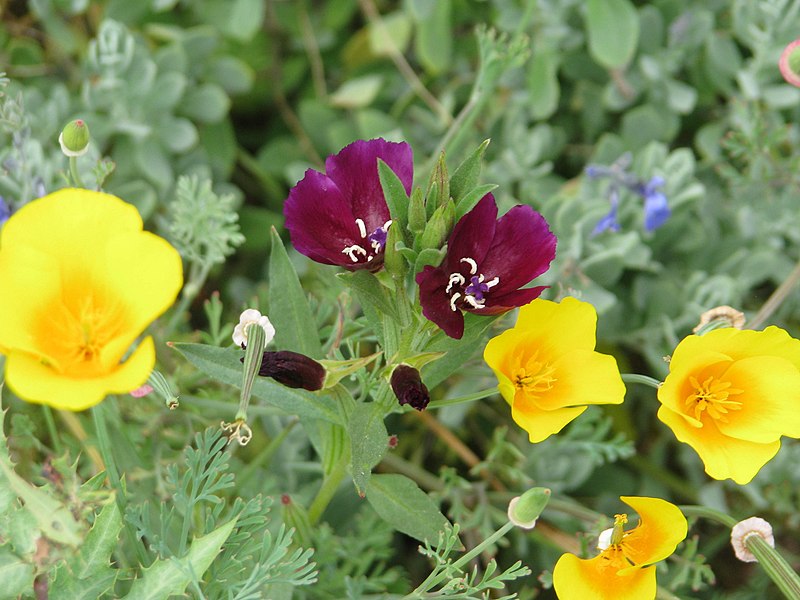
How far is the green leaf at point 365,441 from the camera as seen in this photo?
76 cm

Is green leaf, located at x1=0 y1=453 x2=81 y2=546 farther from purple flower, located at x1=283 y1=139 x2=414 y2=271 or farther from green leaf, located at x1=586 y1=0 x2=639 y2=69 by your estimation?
green leaf, located at x1=586 y1=0 x2=639 y2=69

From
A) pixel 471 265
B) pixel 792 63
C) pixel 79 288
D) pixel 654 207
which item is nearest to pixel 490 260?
pixel 471 265

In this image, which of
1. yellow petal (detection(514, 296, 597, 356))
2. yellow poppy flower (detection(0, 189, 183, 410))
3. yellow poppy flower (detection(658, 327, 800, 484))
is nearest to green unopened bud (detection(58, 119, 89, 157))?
yellow poppy flower (detection(0, 189, 183, 410))

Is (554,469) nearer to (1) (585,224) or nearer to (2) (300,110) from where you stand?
(1) (585,224)

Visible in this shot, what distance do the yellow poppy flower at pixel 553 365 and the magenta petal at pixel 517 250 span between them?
0.03 metres

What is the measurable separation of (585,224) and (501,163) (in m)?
0.24

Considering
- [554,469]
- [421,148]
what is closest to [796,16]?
[421,148]

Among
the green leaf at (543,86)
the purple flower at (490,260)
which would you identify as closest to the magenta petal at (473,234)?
the purple flower at (490,260)

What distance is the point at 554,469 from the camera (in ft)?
4.11

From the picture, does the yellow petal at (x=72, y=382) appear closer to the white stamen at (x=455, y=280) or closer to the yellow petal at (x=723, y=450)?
the white stamen at (x=455, y=280)

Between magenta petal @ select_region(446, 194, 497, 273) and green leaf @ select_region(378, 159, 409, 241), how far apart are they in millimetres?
47

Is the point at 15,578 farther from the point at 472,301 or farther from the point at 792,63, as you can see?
the point at 792,63

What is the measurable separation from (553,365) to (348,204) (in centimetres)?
25

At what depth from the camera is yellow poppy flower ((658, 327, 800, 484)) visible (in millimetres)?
767
